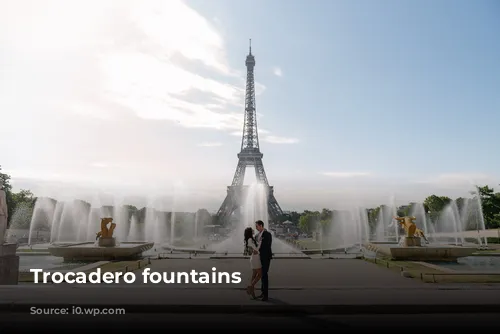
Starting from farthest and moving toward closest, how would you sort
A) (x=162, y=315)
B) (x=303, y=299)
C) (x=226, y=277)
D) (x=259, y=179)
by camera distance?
(x=259, y=179) < (x=226, y=277) < (x=303, y=299) < (x=162, y=315)

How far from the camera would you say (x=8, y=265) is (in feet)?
44.4

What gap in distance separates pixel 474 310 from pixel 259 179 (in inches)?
3785

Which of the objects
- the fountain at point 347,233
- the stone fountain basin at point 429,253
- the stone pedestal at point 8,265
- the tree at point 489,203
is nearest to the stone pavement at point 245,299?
the stone pedestal at point 8,265

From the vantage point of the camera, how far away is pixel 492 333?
799cm

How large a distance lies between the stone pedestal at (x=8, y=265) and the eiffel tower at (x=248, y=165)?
8642 cm

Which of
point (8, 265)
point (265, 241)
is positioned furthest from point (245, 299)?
point (8, 265)

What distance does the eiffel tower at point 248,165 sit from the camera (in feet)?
332

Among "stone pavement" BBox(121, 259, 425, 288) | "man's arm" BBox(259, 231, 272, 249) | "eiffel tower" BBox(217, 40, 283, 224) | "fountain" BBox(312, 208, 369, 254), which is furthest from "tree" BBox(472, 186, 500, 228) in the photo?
"man's arm" BBox(259, 231, 272, 249)

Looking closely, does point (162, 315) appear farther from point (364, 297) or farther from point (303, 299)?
point (364, 297)

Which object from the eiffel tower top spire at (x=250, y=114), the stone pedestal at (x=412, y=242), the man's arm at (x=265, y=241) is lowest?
the stone pedestal at (x=412, y=242)

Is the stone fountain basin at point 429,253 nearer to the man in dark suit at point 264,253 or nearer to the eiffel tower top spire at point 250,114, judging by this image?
the man in dark suit at point 264,253

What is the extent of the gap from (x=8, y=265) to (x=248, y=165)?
316 feet

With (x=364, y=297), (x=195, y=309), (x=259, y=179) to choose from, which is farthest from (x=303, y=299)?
(x=259, y=179)

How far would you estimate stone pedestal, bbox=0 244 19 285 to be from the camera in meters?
13.3
